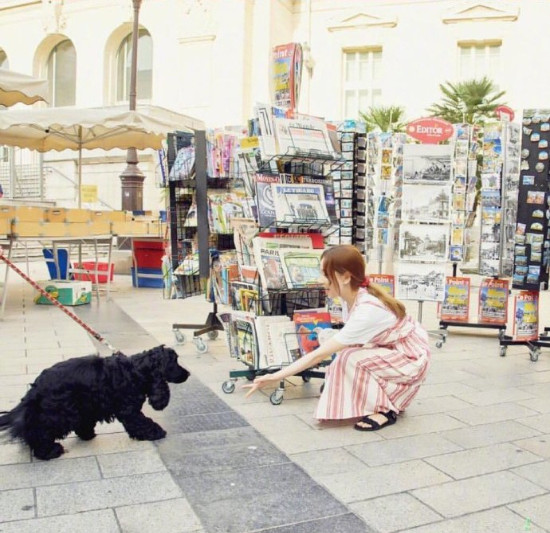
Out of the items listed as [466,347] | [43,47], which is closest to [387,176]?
[466,347]

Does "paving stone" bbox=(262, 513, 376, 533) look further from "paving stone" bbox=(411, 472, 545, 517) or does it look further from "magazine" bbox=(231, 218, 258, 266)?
"magazine" bbox=(231, 218, 258, 266)

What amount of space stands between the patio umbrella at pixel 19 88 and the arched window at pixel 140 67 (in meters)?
15.8

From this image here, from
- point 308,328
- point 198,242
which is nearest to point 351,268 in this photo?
point 308,328

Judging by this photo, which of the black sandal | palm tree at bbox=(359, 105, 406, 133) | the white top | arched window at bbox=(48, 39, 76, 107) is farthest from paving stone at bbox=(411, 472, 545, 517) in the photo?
arched window at bbox=(48, 39, 76, 107)

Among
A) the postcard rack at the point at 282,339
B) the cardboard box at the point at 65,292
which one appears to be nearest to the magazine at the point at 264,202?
the postcard rack at the point at 282,339

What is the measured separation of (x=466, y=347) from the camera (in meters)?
6.38

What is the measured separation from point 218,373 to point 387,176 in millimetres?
3552

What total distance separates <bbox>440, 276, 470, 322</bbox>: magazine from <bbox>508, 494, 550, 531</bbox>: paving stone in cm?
417

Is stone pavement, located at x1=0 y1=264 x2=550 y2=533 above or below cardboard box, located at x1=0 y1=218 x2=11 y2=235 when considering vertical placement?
below

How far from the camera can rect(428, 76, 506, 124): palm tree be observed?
1952 cm

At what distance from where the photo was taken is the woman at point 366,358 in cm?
374

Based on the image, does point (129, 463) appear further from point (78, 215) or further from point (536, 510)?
point (78, 215)

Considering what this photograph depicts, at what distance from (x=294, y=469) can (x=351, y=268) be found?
120 cm

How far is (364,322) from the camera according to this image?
3.65m
